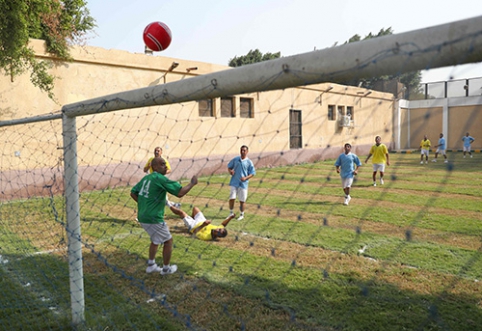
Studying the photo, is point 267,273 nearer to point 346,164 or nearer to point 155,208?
point 155,208

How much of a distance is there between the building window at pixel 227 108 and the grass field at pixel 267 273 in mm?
7780

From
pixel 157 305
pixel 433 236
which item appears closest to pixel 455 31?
pixel 157 305

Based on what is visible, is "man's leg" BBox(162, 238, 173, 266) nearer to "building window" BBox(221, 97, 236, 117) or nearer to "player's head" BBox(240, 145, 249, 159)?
"player's head" BBox(240, 145, 249, 159)

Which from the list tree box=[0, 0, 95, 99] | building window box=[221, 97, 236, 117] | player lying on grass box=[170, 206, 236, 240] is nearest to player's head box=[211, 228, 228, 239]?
player lying on grass box=[170, 206, 236, 240]

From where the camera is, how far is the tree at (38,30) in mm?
9187

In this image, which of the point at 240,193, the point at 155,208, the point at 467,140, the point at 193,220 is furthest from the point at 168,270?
the point at 467,140

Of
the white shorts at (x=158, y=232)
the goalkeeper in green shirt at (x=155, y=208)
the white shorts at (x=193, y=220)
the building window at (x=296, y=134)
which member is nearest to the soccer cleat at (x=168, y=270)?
the goalkeeper in green shirt at (x=155, y=208)

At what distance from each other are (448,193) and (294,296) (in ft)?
29.1

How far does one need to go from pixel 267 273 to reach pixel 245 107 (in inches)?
493

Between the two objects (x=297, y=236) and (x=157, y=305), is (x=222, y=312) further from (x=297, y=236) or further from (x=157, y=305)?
(x=297, y=236)

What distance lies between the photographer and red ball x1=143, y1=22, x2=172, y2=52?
10344 mm

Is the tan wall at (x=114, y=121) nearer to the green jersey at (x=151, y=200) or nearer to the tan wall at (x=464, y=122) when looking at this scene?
the green jersey at (x=151, y=200)

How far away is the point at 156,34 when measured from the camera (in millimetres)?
10367

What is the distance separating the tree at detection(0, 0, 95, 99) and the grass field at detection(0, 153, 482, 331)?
4109 millimetres
